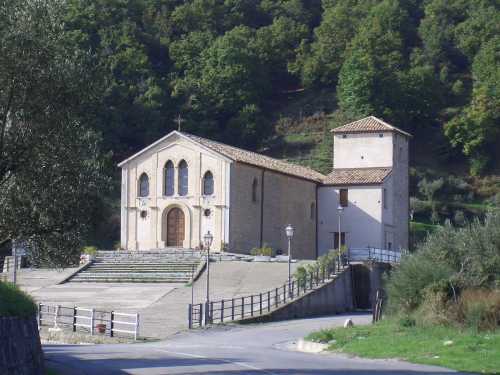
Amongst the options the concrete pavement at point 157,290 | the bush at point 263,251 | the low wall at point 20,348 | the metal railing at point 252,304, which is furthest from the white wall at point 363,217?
the low wall at point 20,348

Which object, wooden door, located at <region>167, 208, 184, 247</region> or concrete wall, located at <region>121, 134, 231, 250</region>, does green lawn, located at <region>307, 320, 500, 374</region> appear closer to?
concrete wall, located at <region>121, 134, 231, 250</region>

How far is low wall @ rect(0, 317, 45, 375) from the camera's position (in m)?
21.3

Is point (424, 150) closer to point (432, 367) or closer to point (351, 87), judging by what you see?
point (351, 87)

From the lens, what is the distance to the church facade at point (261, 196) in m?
65.5

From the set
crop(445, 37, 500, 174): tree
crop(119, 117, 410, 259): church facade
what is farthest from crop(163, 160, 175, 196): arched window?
crop(445, 37, 500, 174): tree

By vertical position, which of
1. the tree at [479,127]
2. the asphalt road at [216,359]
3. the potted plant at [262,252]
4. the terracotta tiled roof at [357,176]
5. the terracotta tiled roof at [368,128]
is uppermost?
the tree at [479,127]

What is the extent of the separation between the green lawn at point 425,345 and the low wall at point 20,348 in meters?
9.48

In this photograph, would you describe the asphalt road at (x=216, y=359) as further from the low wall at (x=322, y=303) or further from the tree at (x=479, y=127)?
the tree at (x=479, y=127)

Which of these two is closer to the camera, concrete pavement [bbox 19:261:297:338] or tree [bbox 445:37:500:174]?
concrete pavement [bbox 19:261:297:338]

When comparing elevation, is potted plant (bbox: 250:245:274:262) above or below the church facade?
below

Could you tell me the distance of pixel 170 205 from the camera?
6662cm

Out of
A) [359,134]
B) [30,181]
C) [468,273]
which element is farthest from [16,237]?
[359,134]

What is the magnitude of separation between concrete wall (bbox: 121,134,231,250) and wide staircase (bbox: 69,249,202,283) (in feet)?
8.76

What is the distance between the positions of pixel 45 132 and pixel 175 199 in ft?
135
